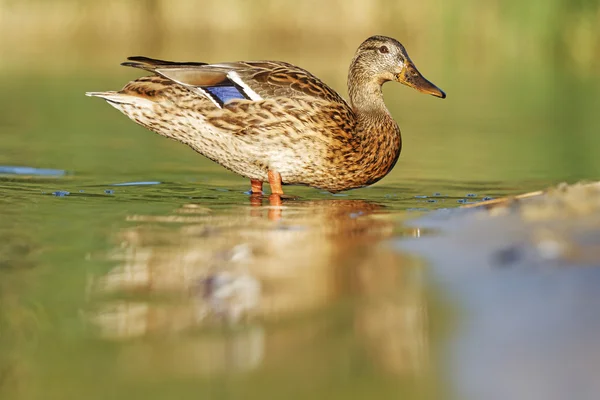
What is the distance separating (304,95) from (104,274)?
289 centimetres

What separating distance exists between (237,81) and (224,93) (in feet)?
0.37

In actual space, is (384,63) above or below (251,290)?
above

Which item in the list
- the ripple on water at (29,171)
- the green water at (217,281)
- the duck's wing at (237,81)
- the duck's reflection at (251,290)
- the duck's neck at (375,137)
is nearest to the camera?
the green water at (217,281)

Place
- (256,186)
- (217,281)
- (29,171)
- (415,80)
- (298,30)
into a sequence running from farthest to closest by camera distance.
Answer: (298,30), (29,171), (415,80), (256,186), (217,281)

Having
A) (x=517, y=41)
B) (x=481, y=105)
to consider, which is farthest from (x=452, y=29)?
(x=481, y=105)

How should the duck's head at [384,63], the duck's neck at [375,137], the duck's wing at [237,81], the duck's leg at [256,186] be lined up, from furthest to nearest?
the duck's head at [384,63] < the duck's leg at [256,186] < the duck's neck at [375,137] < the duck's wing at [237,81]

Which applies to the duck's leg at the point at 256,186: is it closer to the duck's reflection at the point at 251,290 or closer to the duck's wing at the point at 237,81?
the duck's wing at the point at 237,81

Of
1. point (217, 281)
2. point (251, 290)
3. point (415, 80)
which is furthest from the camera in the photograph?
point (415, 80)

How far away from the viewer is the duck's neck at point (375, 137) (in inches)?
286

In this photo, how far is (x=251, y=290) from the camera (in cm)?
404

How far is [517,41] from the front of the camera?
860 inches

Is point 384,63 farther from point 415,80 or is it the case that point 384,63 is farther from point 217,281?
point 217,281

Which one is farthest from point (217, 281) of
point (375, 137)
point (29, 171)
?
point (29, 171)

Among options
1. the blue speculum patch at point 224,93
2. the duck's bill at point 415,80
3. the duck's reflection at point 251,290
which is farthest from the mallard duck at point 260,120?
the duck's reflection at point 251,290
